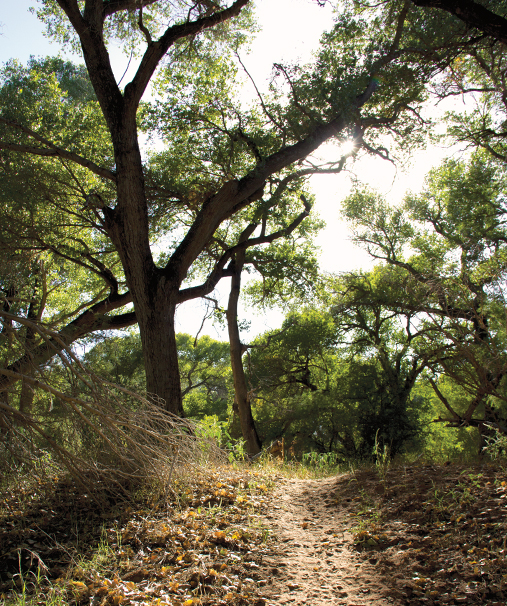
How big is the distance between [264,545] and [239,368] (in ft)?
28.4

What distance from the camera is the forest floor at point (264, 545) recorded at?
9.52ft

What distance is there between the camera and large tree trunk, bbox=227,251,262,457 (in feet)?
40.3

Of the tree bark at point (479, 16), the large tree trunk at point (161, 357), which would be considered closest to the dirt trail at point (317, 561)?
the large tree trunk at point (161, 357)

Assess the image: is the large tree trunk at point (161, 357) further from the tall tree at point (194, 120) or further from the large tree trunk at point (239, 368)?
the large tree trunk at point (239, 368)

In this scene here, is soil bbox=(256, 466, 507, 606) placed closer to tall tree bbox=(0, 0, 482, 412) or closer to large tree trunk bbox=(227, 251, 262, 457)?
tall tree bbox=(0, 0, 482, 412)

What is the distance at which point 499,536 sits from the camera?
10.5ft

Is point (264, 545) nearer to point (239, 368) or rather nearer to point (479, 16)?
point (479, 16)

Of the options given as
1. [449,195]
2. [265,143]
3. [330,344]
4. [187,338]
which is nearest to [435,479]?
[265,143]

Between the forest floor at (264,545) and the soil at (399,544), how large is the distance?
12 millimetres

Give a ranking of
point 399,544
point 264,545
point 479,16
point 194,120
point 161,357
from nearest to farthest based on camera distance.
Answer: point 399,544 → point 264,545 → point 479,16 → point 161,357 → point 194,120

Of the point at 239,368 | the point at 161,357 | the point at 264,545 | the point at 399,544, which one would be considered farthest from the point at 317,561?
the point at 239,368

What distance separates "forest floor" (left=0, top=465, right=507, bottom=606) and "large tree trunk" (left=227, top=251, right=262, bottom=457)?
22.9ft

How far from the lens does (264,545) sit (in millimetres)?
3807

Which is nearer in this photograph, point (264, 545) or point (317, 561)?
point (317, 561)
